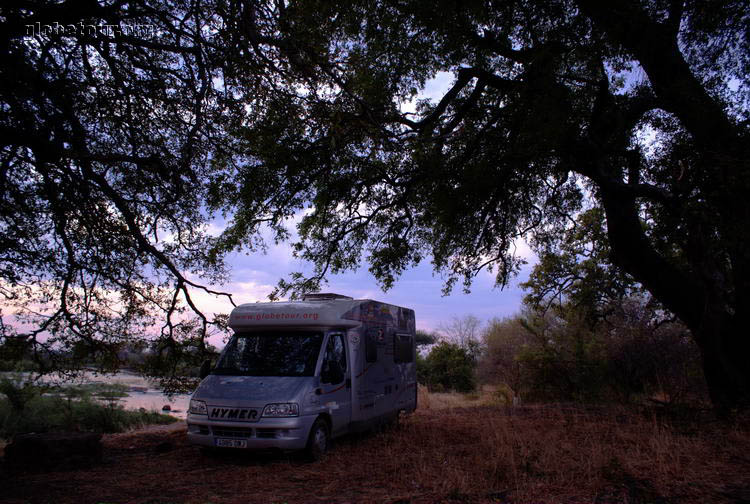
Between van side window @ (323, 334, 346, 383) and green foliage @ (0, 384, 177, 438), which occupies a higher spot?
van side window @ (323, 334, 346, 383)

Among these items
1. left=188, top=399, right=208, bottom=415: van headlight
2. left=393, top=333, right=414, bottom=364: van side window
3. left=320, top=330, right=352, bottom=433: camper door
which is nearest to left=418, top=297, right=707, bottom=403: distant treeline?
left=393, top=333, right=414, bottom=364: van side window

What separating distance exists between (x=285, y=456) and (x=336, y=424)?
103 centimetres

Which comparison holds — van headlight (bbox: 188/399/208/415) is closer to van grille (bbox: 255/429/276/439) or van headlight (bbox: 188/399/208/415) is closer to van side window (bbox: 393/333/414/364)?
van grille (bbox: 255/429/276/439)

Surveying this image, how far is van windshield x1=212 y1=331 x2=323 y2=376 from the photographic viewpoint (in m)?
8.93

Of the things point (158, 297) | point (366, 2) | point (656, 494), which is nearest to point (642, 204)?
point (366, 2)

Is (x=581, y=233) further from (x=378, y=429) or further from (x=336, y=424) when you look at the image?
(x=336, y=424)

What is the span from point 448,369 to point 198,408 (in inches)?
961

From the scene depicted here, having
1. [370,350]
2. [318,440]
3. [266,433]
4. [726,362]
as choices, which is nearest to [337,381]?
[318,440]

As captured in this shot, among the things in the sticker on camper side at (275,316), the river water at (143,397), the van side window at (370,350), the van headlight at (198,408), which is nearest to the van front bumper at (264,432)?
the van headlight at (198,408)

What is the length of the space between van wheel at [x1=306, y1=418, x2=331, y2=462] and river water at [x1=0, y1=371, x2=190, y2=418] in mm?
2819

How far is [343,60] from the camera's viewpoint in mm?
8820

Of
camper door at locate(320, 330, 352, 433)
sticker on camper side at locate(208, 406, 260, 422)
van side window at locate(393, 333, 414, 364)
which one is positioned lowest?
sticker on camper side at locate(208, 406, 260, 422)

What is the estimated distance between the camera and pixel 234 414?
814 centimetres

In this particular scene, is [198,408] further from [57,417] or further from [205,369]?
[57,417]
